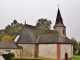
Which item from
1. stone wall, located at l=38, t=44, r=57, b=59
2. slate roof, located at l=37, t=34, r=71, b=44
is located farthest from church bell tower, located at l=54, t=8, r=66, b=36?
stone wall, located at l=38, t=44, r=57, b=59

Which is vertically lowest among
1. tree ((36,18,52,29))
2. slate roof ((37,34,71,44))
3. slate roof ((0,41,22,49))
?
slate roof ((0,41,22,49))

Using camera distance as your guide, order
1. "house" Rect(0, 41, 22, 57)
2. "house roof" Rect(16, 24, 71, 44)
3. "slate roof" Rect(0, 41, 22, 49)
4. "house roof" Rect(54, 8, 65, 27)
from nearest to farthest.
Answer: "house" Rect(0, 41, 22, 57) → "slate roof" Rect(0, 41, 22, 49) → "house roof" Rect(16, 24, 71, 44) → "house roof" Rect(54, 8, 65, 27)

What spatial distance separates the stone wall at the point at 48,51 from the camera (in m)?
40.7

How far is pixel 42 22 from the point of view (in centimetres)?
8769

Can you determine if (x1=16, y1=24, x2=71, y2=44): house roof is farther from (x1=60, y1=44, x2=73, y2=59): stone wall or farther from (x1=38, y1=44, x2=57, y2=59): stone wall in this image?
(x1=60, y1=44, x2=73, y2=59): stone wall

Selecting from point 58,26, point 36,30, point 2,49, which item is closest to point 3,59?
point 2,49

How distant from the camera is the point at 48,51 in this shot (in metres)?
41.2

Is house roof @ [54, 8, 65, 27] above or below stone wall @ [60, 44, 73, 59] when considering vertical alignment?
above

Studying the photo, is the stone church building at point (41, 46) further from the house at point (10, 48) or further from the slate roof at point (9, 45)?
the slate roof at point (9, 45)

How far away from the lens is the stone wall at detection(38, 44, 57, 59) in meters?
40.7

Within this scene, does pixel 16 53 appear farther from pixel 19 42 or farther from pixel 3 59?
pixel 3 59

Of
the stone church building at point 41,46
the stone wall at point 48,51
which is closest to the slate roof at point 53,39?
the stone church building at point 41,46

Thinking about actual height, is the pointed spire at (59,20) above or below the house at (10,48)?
above

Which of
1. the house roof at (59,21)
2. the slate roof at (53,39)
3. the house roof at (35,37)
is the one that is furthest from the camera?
the house roof at (59,21)
